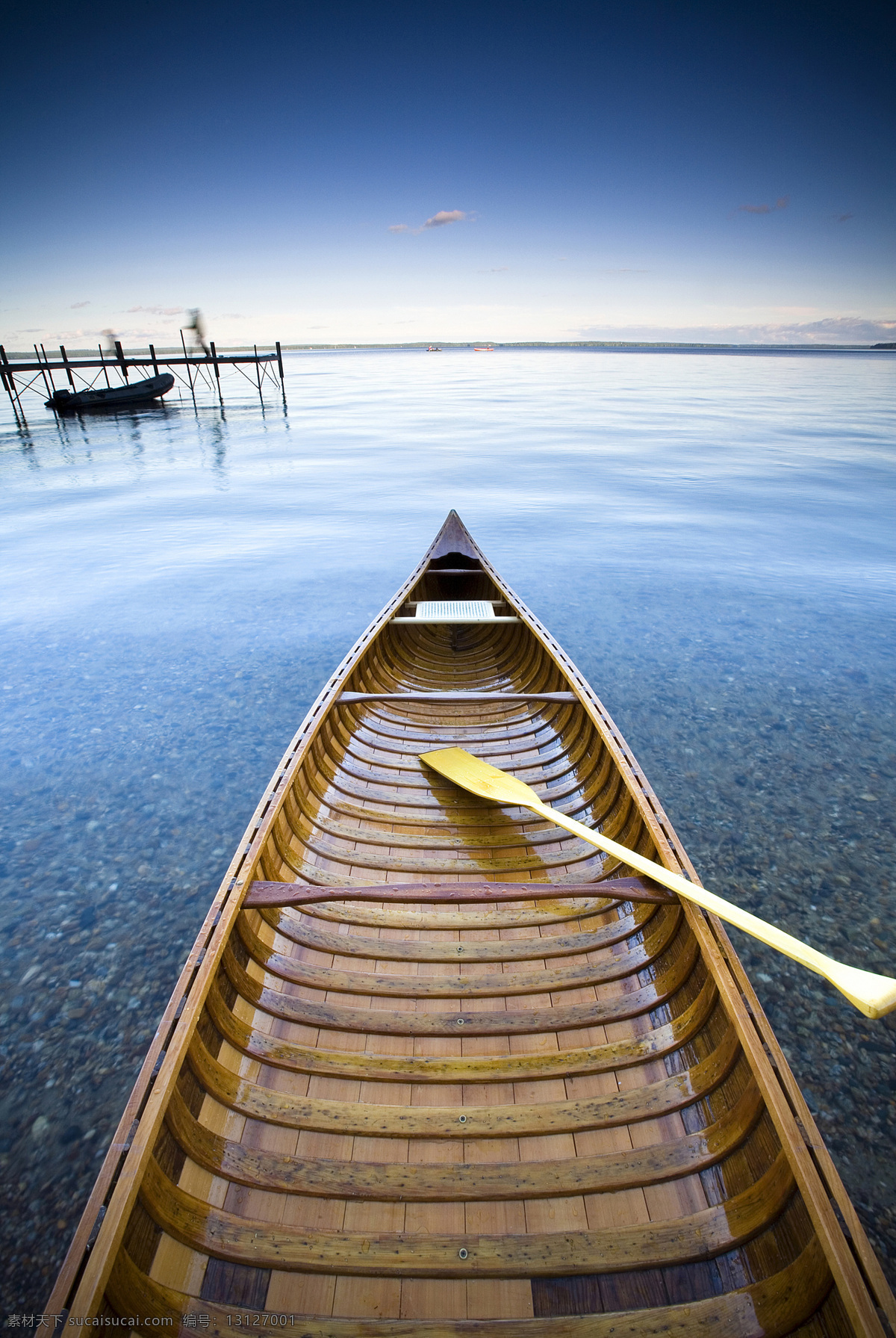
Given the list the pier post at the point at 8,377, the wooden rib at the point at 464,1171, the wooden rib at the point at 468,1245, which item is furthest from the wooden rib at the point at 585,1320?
the pier post at the point at 8,377

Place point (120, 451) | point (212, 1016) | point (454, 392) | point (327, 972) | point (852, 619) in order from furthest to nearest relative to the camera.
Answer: point (454, 392) → point (120, 451) → point (852, 619) → point (327, 972) → point (212, 1016)

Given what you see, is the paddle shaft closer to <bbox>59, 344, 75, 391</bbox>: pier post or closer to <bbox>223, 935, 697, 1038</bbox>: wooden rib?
<bbox>223, 935, 697, 1038</bbox>: wooden rib

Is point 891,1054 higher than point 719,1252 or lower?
lower

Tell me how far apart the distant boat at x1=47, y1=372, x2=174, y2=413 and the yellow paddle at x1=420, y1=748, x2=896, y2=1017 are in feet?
195

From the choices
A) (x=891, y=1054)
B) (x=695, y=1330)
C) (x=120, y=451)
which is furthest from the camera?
(x=120, y=451)

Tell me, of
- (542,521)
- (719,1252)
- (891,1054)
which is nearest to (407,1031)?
(719,1252)

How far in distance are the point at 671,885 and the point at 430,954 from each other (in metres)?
→ 1.70

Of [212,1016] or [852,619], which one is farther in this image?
[852,619]

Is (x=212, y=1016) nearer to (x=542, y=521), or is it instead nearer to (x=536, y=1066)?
(x=536, y=1066)

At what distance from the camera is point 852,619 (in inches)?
504

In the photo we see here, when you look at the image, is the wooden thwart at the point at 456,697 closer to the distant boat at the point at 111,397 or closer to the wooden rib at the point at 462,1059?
the wooden rib at the point at 462,1059

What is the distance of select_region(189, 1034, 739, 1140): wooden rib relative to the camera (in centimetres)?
332

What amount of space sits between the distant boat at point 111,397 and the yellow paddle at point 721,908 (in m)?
59.4

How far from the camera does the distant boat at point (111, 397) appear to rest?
5150 cm
